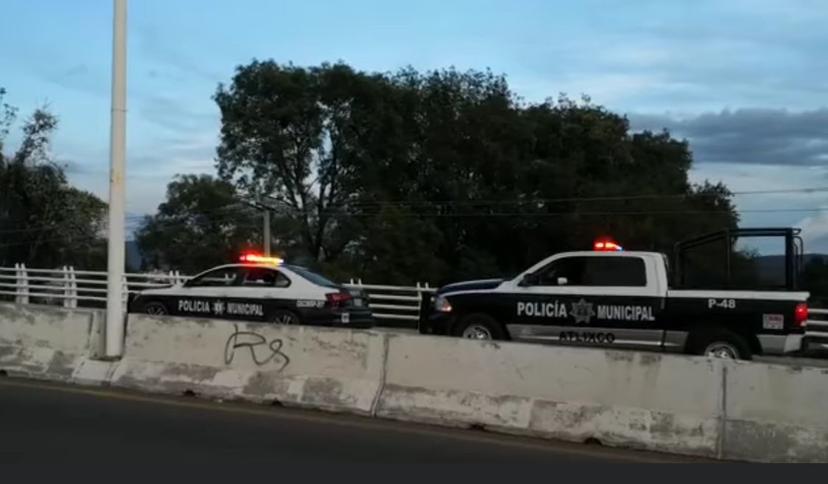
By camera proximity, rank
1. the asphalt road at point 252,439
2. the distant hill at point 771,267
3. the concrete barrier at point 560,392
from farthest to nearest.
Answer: the distant hill at point 771,267, the concrete barrier at point 560,392, the asphalt road at point 252,439

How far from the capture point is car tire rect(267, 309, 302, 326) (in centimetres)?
1667

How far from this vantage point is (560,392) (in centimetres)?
863

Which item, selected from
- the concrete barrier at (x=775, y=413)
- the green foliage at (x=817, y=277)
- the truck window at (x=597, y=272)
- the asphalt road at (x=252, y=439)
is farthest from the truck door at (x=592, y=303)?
the concrete barrier at (x=775, y=413)

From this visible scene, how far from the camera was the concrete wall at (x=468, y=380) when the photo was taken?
7.80 metres

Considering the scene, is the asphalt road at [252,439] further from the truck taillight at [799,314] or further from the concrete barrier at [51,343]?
the truck taillight at [799,314]

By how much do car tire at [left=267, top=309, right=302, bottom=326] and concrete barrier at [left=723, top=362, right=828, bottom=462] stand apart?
32.7 feet

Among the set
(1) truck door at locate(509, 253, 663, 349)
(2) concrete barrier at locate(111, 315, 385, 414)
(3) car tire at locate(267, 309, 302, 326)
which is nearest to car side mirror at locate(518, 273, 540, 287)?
(1) truck door at locate(509, 253, 663, 349)

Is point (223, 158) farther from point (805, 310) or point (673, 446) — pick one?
point (673, 446)

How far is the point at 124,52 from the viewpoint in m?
11.8

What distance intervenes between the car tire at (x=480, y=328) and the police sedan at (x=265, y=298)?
8.96ft

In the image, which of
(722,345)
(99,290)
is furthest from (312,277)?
(99,290)

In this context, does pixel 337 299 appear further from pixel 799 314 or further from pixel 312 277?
pixel 799 314

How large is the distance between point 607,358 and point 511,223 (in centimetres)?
4244

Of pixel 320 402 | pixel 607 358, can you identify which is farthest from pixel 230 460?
pixel 607 358
